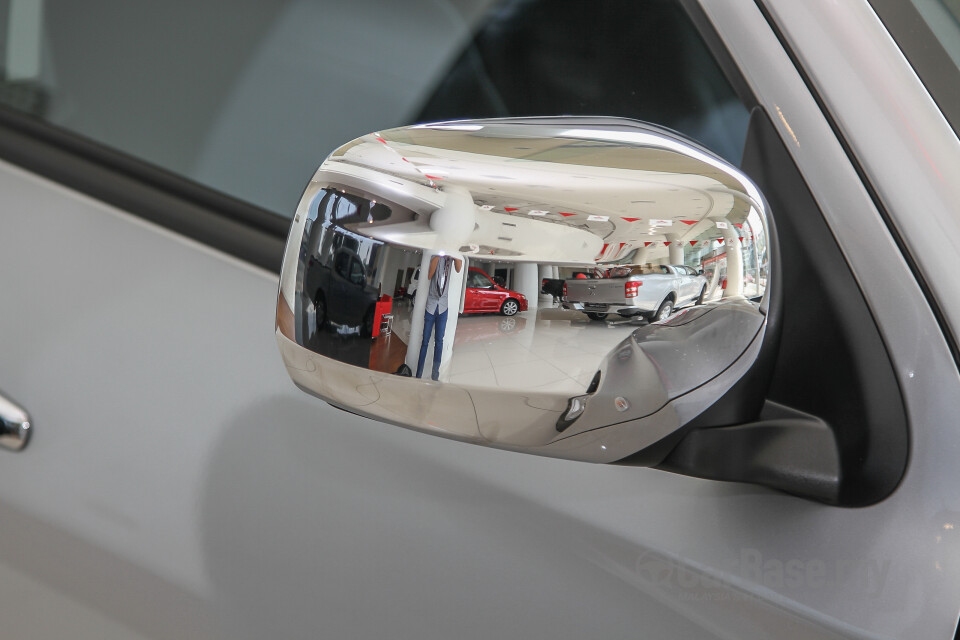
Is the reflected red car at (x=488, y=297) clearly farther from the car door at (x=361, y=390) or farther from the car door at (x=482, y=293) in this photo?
the car door at (x=361, y=390)

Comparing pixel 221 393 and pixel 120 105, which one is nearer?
pixel 221 393

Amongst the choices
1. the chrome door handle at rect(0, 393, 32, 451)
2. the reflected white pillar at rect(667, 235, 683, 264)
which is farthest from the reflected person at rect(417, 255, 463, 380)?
the chrome door handle at rect(0, 393, 32, 451)

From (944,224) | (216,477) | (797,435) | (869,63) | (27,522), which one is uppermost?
(869,63)

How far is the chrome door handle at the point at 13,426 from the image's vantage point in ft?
2.84

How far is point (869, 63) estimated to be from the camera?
57 cm

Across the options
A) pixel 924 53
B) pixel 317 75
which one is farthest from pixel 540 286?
pixel 317 75

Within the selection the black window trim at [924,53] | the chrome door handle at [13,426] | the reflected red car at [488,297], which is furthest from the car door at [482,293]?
the chrome door handle at [13,426]

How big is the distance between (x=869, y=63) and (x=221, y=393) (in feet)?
2.33

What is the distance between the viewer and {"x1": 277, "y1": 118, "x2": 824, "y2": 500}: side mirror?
0.47m

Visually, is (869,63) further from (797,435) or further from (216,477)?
(216,477)

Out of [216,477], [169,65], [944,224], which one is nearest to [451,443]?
[216,477]

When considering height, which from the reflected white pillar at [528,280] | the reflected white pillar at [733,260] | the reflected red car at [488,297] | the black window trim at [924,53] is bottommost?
the reflected red car at [488,297]

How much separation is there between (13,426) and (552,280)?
2.46 feet

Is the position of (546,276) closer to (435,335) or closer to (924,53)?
(435,335)
